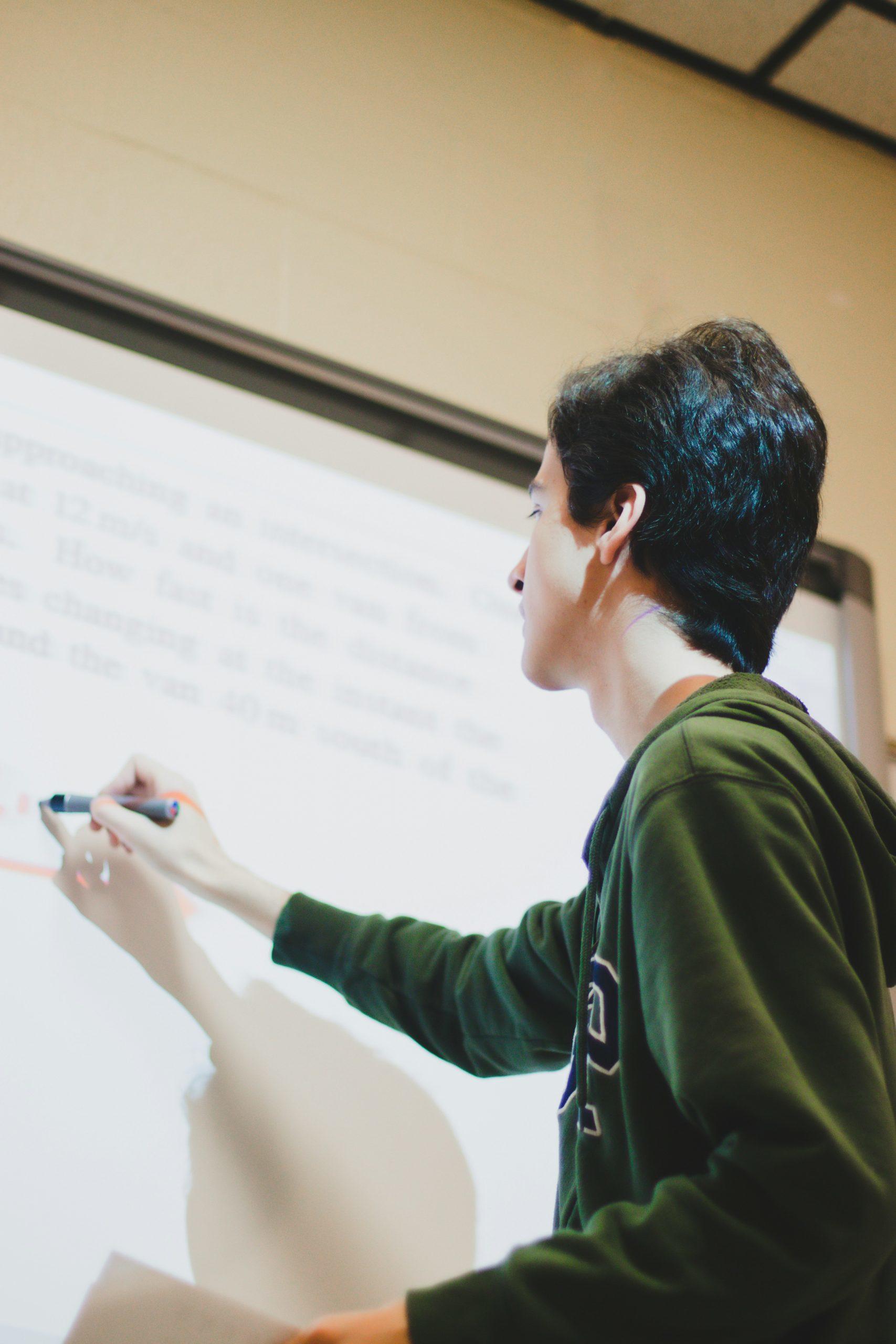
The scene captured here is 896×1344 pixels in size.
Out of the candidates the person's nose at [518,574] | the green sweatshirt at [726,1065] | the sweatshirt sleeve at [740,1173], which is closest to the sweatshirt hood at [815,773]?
the green sweatshirt at [726,1065]

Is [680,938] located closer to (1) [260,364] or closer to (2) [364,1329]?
(2) [364,1329]

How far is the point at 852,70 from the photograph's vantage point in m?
2.13

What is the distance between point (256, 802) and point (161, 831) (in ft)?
0.42

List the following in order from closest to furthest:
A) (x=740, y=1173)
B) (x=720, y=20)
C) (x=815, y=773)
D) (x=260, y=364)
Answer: (x=740, y=1173) → (x=815, y=773) → (x=260, y=364) → (x=720, y=20)

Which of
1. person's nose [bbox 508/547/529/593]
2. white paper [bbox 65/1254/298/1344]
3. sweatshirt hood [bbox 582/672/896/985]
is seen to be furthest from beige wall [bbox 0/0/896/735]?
white paper [bbox 65/1254/298/1344]

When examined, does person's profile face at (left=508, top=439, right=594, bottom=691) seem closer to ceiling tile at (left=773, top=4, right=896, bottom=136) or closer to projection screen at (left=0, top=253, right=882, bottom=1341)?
projection screen at (left=0, top=253, right=882, bottom=1341)

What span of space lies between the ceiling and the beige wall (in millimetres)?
33

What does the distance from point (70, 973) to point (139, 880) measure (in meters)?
0.10

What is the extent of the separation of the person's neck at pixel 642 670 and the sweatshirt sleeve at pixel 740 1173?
0.25m

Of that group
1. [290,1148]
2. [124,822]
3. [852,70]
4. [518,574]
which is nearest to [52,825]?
[124,822]

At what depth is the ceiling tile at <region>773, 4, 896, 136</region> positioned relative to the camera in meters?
2.04

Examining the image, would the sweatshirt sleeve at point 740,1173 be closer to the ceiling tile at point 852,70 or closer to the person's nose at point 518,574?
the person's nose at point 518,574

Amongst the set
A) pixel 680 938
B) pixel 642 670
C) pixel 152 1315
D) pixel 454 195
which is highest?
pixel 454 195

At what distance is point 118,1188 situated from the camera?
1045mm
